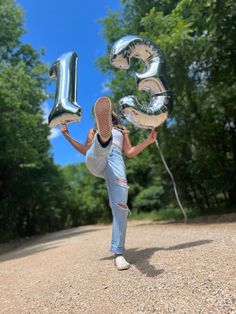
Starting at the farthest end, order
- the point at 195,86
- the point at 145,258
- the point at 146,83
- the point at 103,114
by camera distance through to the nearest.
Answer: the point at 195,86 → the point at 146,83 → the point at 145,258 → the point at 103,114

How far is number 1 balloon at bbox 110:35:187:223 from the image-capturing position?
14.6 ft

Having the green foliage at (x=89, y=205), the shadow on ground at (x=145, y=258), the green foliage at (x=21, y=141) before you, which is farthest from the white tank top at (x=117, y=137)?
the green foliage at (x=89, y=205)

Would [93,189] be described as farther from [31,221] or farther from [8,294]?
[8,294]

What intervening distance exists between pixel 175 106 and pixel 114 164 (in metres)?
7.84

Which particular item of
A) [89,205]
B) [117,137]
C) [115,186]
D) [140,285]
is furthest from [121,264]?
[89,205]

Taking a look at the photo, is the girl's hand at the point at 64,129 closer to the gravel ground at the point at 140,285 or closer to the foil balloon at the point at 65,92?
the foil balloon at the point at 65,92

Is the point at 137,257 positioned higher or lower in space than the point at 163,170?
lower

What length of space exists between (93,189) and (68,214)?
140 inches

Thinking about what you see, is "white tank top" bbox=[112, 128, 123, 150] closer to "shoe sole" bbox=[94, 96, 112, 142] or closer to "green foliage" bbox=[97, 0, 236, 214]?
"shoe sole" bbox=[94, 96, 112, 142]

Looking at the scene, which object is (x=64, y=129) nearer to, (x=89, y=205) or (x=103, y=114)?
(x=103, y=114)

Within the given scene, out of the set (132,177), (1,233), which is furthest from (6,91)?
(132,177)

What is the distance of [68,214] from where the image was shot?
36.8m

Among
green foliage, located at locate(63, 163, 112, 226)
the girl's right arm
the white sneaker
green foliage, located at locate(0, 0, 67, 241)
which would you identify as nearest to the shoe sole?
the girl's right arm

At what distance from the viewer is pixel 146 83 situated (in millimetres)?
4789
